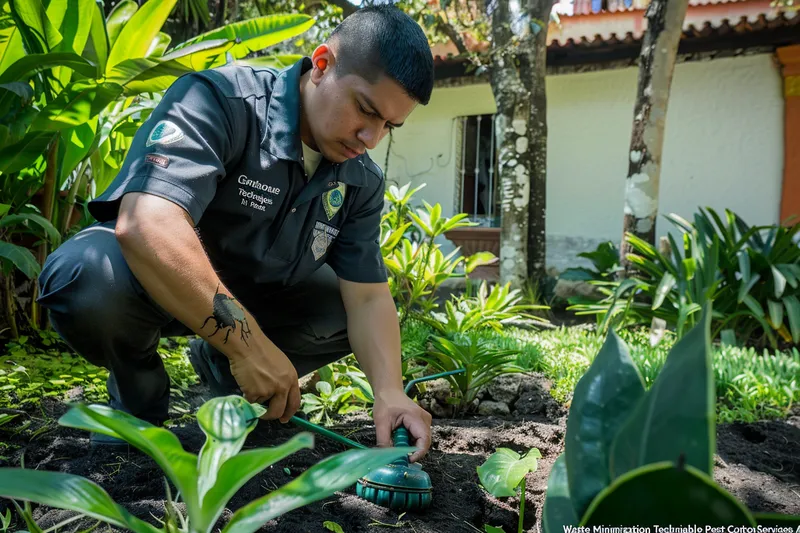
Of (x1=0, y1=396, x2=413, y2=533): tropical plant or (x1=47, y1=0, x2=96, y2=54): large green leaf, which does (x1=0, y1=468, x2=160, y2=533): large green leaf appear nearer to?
(x1=0, y1=396, x2=413, y2=533): tropical plant

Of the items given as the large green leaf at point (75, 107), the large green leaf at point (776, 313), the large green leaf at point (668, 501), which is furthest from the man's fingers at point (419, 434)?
the large green leaf at point (776, 313)

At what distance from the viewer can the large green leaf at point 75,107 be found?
7.34 feet

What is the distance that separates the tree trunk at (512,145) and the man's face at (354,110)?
3967 millimetres

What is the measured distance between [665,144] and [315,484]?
6.63 meters

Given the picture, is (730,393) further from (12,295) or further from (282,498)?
(12,295)

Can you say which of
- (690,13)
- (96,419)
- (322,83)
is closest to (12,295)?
(322,83)

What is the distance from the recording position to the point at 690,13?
702 cm

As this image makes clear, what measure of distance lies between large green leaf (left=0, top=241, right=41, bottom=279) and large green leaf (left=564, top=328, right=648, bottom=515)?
1.97 m

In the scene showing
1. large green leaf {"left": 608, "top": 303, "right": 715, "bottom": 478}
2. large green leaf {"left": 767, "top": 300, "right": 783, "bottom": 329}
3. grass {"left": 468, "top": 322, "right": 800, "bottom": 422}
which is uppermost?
large green leaf {"left": 608, "top": 303, "right": 715, "bottom": 478}

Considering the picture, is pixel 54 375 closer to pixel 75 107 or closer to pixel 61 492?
pixel 75 107

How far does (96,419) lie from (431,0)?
21.0 ft

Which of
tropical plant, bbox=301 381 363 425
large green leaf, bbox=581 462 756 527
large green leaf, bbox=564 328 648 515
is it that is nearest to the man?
tropical plant, bbox=301 381 363 425

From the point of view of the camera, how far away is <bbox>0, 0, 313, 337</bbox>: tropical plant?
7.18 ft

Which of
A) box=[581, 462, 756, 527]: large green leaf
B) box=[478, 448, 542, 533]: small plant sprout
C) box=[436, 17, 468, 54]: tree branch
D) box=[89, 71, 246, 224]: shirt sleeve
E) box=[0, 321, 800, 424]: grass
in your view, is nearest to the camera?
box=[581, 462, 756, 527]: large green leaf
